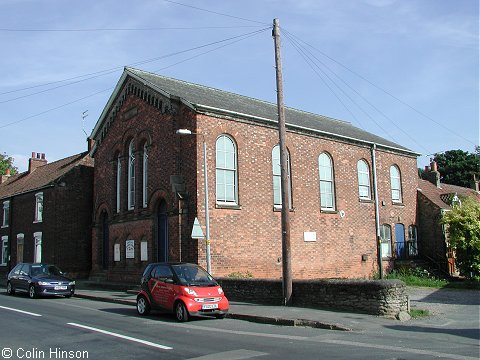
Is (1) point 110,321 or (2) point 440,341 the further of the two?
(1) point 110,321

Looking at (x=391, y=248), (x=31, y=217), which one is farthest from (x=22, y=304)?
(x=391, y=248)

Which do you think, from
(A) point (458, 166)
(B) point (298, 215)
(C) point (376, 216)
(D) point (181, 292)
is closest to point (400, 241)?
(C) point (376, 216)

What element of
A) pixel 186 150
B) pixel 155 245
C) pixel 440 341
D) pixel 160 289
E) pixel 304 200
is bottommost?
pixel 440 341

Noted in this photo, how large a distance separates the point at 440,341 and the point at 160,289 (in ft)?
24.8

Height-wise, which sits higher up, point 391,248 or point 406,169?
point 406,169

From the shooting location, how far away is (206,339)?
10.4 meters

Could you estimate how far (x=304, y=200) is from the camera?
2433 cm

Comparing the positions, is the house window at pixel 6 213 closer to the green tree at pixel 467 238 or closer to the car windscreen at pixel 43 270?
the car windscreen at pixel 43 270

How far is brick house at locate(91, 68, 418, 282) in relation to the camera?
67.9ft

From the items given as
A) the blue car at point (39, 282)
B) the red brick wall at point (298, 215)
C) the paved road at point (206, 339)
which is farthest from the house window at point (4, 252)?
the paved road at point (206, 339)

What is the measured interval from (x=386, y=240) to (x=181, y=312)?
62.0 feet

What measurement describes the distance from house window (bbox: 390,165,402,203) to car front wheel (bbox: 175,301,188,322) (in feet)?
67.6

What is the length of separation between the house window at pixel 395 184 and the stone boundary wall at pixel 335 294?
54.0 feet

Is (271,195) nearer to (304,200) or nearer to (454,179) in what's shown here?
(304,200)
